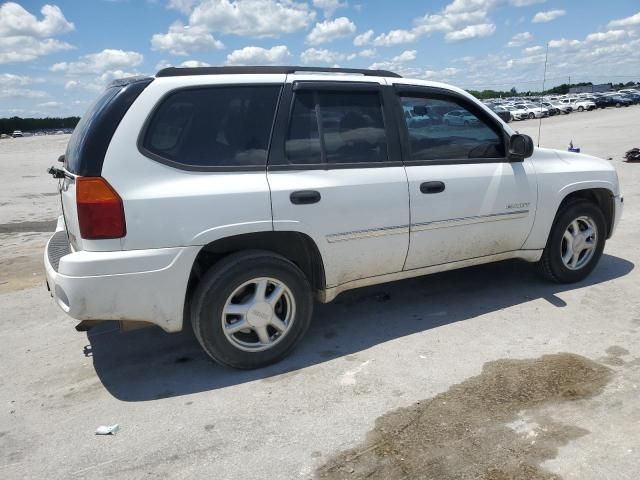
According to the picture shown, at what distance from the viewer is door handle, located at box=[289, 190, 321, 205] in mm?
3496

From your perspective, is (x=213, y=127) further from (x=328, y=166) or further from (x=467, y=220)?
(x=467, y=220)

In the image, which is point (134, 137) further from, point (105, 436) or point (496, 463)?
point (496, 463)

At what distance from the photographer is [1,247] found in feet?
24.4

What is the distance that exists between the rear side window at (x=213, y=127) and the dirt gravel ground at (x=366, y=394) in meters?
1.46

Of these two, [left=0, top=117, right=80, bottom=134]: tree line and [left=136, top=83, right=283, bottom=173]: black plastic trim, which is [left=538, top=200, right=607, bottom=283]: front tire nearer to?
[left=136, top=83, right=283, bottom=173]: black plastic trim

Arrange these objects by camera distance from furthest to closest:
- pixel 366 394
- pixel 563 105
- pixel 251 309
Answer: pixel 563 105
pixel 251 309
pixel 366 394

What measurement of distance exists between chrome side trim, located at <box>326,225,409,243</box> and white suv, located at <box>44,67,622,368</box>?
0.01 metres

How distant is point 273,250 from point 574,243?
2.90 meters

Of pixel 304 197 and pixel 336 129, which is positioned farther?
pixel 336 129

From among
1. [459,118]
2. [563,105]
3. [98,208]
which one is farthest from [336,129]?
[563,105]

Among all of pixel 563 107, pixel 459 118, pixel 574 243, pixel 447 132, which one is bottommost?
pixel 574 243

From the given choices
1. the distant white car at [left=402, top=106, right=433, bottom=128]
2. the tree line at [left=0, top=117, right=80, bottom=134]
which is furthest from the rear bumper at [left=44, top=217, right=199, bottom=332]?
the tree line at [left=0, top=117, right=80, bottom=134]

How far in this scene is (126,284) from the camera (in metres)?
3.15

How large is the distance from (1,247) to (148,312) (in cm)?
539
